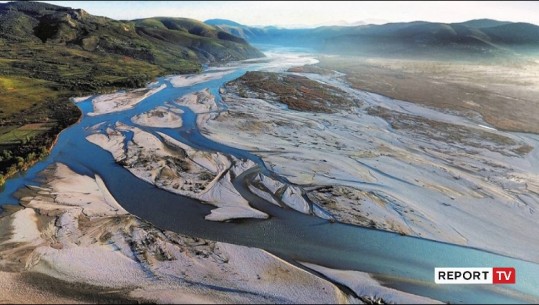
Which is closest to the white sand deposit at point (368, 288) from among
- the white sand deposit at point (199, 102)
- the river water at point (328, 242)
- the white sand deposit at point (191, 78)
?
the river water at point (328, 242)

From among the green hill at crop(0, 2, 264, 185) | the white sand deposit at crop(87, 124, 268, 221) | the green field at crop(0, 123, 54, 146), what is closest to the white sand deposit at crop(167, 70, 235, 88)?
the green hill at crop(0, 2, 264, 185)

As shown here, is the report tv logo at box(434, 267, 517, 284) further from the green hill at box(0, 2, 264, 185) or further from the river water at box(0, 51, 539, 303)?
the green hill at box(0, 2, 264, 185)

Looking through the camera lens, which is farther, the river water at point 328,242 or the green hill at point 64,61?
the green hill at point 64,61

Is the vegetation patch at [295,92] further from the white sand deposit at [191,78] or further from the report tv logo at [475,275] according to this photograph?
the report tv logo at [475,275]

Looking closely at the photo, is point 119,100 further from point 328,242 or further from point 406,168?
point 328,242

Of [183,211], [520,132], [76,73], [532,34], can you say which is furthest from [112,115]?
[532,34]

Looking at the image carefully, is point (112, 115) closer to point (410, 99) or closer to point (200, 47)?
point (410, 99)

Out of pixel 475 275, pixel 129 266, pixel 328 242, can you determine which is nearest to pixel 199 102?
pixel 328 242

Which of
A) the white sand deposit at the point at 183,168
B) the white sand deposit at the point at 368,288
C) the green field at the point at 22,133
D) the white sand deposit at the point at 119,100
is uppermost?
the white sand deposit at the point at 119,100
